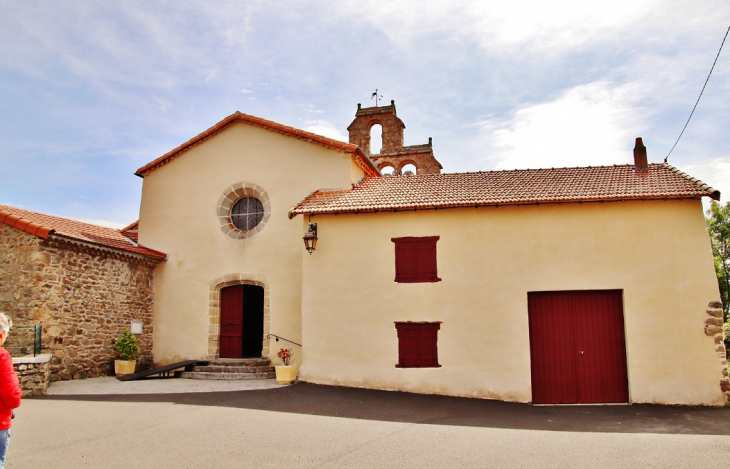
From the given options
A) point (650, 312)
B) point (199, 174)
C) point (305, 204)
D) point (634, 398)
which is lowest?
point (634, 398)

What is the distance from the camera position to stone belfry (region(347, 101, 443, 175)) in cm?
1981

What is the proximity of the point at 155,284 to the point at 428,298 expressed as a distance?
827 centimetres

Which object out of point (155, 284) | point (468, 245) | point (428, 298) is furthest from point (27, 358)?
point (468, 245)

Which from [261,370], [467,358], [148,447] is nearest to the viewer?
[148,447]

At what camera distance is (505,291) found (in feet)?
36.0

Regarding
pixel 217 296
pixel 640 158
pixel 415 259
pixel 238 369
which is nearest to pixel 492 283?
pixel 415 259

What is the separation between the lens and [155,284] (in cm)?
1470

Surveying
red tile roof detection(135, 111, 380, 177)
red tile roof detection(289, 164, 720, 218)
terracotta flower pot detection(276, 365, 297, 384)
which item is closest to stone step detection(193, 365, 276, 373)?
terracotta flower pot detection(276, 365, 297, 384)

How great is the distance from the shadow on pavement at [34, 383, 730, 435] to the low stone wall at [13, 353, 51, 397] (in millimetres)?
314

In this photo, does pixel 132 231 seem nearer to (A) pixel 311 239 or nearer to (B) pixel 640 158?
(A) pixel 311 239

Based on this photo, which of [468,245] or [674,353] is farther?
[468,245]

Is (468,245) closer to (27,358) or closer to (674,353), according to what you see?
(674,353)

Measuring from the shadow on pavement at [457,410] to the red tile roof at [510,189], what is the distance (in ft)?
13.8

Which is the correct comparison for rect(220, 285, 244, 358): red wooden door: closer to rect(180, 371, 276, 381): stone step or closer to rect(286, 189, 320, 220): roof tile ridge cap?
rect(180, 371, 276, 381): stone step
